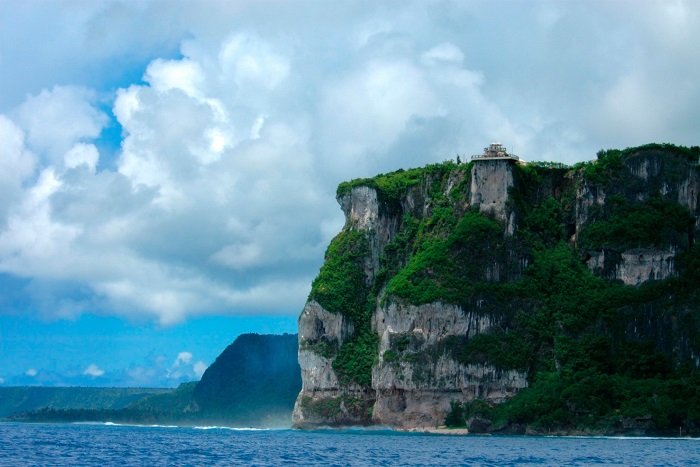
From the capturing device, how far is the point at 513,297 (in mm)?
159875

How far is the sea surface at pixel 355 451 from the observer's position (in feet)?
311

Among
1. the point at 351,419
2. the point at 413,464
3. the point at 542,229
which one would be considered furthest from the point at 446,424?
the point at 413,464

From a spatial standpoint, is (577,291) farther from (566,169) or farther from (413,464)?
(413,464)

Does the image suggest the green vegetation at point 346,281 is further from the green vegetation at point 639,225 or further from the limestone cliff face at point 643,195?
the green vegetation at point 639,225

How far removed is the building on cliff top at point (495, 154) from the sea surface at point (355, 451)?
4344 cm

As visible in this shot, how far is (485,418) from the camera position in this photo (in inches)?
5896

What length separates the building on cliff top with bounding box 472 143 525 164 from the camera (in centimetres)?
16612

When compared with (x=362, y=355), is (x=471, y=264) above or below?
above

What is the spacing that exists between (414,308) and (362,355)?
15.3m

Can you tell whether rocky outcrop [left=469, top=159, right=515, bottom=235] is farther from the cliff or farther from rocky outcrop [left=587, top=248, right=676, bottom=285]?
rocky outcrop [left=587, top=248, right=676, bottom=285]

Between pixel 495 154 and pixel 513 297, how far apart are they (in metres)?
21.2

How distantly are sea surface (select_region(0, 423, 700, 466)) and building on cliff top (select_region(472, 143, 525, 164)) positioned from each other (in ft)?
143

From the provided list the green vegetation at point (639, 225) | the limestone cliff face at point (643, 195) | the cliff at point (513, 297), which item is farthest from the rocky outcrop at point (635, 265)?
the green vegetation at point (639, 225)

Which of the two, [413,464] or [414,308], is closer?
[413,464]
